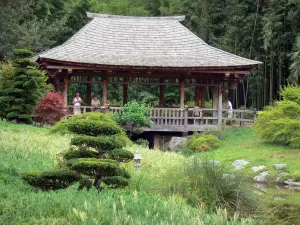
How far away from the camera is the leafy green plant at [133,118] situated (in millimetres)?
21359

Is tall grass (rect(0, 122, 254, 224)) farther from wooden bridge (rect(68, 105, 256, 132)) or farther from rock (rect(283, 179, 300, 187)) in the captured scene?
Result: wooden bridge (rect(68, 105, 256, 132))

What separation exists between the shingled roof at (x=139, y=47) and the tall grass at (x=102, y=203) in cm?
1175

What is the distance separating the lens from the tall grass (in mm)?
6180

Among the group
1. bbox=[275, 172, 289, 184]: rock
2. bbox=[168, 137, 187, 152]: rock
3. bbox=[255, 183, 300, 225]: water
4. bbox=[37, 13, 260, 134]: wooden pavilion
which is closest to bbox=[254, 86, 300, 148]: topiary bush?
bbox=[275, 172, 289, 184]: rock

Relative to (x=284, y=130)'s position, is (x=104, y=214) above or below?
above

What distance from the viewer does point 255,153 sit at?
711 inches

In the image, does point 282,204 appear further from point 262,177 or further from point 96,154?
point 262,177

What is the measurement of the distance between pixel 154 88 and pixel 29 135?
2267 cm

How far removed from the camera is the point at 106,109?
72.4 feet

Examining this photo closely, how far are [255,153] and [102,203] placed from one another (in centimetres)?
1200

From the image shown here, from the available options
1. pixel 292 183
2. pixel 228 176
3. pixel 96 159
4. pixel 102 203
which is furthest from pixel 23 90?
pixel 102 203

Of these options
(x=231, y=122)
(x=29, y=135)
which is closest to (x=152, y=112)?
(x=231, y=122)

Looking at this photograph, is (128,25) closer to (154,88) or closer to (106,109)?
(106,109)

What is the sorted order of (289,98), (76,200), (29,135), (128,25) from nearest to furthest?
(76,200) < (29,135) < (289,98) < (128,25)
